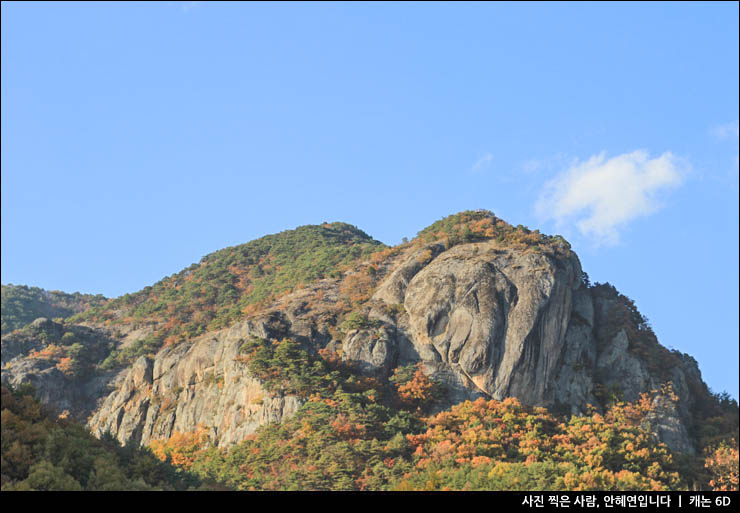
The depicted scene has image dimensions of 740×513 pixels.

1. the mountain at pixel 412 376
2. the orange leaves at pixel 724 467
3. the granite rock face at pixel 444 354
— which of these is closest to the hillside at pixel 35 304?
the mountain at pixel 412 376

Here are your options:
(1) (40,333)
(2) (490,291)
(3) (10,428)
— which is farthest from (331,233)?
(3) (10,428)

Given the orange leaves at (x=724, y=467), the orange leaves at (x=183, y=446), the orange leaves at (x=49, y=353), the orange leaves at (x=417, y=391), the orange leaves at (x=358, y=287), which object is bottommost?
the orange leaves at (x=183, y=446)

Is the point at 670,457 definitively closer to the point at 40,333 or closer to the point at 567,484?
the point at 567,484

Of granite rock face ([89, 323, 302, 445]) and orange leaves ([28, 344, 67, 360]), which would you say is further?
orange leaves ([28, 344, 67, 360])

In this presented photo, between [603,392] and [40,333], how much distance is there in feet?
184

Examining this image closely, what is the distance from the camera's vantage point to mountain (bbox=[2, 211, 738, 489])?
54.3 meters

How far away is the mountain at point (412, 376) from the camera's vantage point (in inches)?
2138

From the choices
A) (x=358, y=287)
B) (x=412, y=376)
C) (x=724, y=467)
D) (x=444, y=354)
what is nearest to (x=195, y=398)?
(x=412, y=376)

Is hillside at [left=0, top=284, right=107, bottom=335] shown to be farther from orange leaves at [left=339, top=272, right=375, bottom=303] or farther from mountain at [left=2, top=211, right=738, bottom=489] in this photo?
orange leaves at [left=339, top=272, right=375, bottom=303]

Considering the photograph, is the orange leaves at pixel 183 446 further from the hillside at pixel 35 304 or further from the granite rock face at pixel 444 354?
the hillside at pixel 35 304

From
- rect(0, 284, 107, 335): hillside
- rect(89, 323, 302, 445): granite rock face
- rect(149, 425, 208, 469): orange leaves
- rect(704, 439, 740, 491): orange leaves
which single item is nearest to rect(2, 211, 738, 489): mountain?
rect(89, 323, 302, 445): granite rock face

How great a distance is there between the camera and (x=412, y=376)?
64250mm

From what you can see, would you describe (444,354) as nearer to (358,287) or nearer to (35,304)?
(358,287)

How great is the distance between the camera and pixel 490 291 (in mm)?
68000
